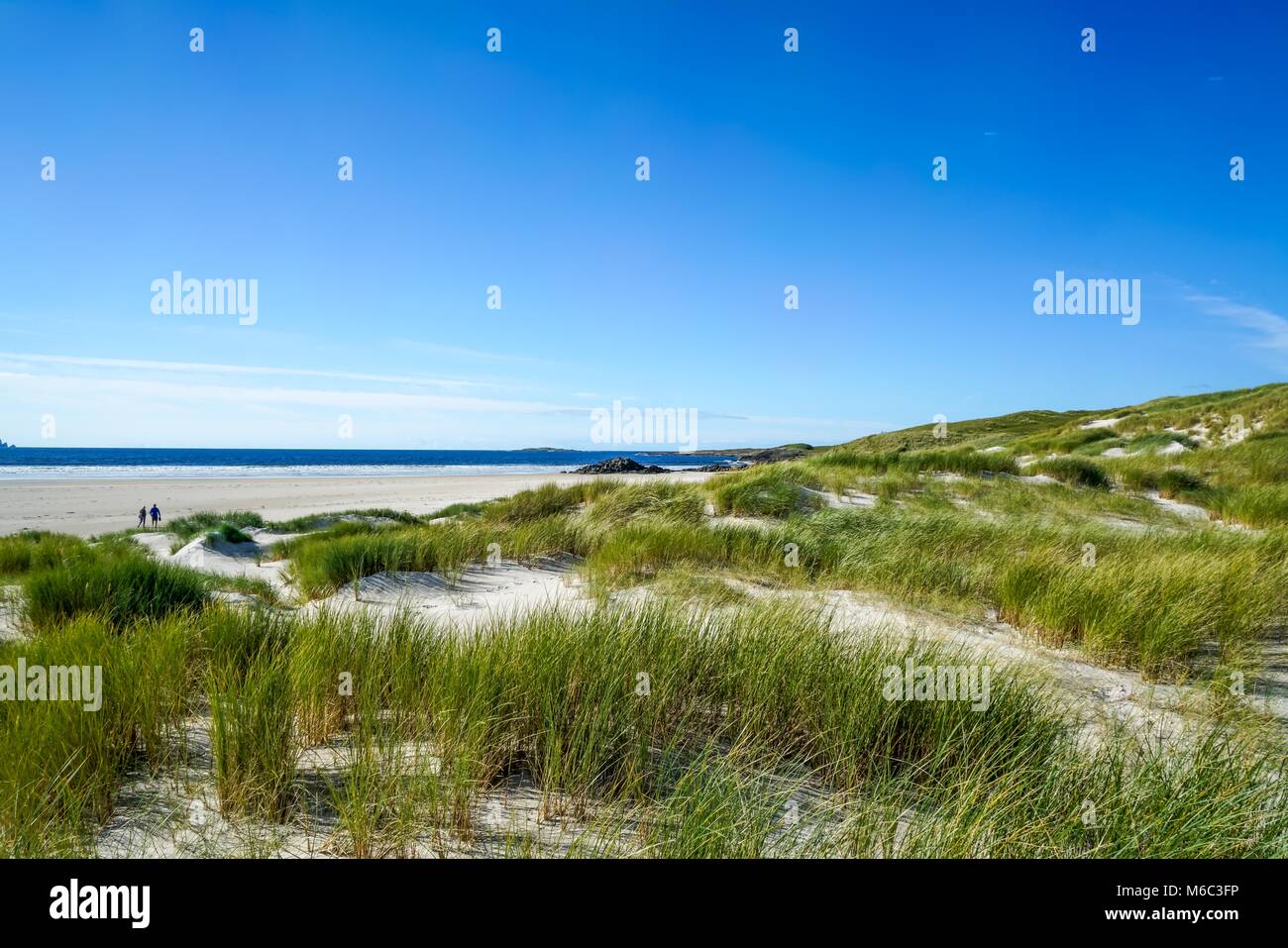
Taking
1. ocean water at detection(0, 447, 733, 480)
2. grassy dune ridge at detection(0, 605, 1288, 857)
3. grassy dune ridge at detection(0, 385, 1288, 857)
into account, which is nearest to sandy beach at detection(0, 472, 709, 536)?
ocean water at detection(0, 447, 733, 480)

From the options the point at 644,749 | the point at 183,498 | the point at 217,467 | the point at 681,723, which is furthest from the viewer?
the point at 217,467

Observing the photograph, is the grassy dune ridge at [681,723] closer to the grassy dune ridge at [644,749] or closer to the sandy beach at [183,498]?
the grassy dune ridge at [644,749]

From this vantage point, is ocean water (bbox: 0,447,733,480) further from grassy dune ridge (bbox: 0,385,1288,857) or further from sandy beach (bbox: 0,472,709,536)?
grassy dune ridge (bbox: 0,385,1288,857)

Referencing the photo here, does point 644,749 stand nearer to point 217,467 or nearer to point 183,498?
point 183,498

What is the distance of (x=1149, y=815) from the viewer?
85.2 inches

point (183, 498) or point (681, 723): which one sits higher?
point (681, 723)

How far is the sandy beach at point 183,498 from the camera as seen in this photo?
2095 centimetres

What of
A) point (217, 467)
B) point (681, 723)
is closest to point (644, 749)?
point (681, 723)

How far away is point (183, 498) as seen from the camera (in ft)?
94.8

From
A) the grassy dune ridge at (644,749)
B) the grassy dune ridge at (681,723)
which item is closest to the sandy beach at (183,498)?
the grassy dune ridge at (681,723)
